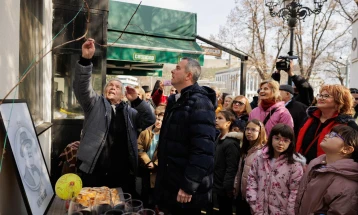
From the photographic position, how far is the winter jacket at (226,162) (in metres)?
3.96

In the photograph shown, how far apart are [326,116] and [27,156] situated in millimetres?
2756

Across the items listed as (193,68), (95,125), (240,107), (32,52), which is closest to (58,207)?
(95,125)

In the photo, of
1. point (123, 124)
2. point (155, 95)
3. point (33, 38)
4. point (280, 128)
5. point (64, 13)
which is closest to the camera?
point (123, 124)

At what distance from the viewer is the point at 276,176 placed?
10.3 feet

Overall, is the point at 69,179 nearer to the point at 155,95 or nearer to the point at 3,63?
the point at 3,63

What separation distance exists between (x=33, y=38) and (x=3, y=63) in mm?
1613

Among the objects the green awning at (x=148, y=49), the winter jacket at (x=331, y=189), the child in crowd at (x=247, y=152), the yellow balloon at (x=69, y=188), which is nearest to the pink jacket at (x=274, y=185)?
the winter jacket at (x=331, y=189)

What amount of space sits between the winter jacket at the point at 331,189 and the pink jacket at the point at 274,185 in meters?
0.28

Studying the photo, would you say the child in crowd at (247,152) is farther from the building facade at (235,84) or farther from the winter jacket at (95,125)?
the building facade at (235,84)

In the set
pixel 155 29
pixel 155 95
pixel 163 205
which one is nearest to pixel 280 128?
pixel 163 205

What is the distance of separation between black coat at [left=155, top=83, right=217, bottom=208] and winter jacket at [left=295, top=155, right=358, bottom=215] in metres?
0.85

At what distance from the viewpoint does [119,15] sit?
7.76 m

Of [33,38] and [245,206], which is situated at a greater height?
[33,38]

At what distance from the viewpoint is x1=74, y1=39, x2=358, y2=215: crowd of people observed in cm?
250
